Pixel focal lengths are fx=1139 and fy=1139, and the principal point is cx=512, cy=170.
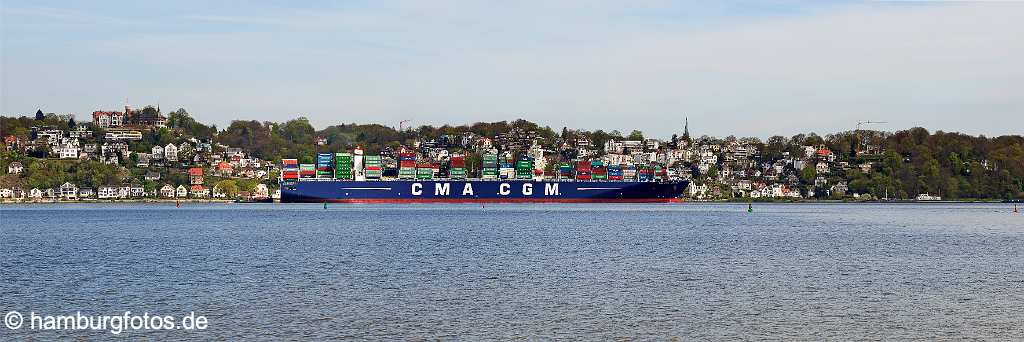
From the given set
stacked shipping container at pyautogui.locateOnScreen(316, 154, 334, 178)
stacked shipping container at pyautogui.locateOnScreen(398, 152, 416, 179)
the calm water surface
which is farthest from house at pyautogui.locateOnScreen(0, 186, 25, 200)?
the calm water surface

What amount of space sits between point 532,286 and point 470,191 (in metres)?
121

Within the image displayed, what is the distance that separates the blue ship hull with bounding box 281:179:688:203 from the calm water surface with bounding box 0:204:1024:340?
90.9 m

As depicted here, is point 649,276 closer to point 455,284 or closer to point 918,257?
point 455,284

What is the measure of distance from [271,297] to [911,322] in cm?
1727

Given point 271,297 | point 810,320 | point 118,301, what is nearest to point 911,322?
point 810,320

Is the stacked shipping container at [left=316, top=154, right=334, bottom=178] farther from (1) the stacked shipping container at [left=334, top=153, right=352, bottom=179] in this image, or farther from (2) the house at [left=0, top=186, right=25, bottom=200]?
(2) the house at [left=0, top=186, right=25, bottom=200]

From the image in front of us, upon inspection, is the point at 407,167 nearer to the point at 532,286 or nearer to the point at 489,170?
the point at 489,170

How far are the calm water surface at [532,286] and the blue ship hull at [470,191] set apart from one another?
90930mm

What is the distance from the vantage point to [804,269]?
42062mm

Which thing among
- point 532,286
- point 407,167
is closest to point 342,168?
point 407,167

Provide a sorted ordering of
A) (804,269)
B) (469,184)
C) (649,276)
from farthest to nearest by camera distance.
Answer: (469,184)
(804,269)
(649,276)

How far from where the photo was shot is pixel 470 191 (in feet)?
515

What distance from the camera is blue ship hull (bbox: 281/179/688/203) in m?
154

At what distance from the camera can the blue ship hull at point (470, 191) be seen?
6073 inches
